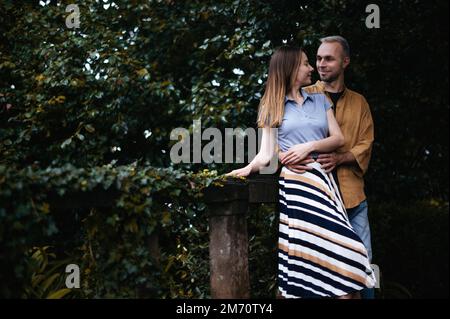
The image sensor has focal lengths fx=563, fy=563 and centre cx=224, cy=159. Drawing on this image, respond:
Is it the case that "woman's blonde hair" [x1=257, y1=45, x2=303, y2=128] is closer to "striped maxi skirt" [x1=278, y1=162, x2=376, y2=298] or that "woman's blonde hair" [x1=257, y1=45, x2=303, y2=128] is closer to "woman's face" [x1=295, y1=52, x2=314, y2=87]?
"woman's face" [x1=295, y1=52, x2=314, y2=87]

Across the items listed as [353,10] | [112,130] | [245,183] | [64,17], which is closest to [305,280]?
[245,183]

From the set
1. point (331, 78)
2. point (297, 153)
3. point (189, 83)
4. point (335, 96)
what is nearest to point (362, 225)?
point (297, 153)

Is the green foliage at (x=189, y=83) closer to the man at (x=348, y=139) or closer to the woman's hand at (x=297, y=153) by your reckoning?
the man at (x=348, y=139)

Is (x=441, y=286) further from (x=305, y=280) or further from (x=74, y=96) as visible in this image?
(x=74, y=96)

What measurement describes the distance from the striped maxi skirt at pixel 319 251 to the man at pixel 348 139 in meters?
0.22

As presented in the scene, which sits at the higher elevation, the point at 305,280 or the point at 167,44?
the point at 167,44

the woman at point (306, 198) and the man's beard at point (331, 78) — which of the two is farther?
the man's beard at point (331, 78)

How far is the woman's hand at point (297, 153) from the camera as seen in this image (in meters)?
3.06

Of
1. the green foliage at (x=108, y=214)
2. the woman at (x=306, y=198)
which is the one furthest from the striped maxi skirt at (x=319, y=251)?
the green foliage at (x=108, y=214)

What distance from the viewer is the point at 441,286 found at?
5.65 metres

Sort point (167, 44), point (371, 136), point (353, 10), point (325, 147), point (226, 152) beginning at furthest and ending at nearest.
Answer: point (167, 44), point (353, 10), point (226, 152), point (371, 136), point (325, 147)

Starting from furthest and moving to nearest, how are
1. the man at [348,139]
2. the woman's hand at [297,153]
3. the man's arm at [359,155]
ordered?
the man at [348,139] < the man's arm at [359,155] < the woman's hand at [297,153]

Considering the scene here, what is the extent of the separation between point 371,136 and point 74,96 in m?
2.86

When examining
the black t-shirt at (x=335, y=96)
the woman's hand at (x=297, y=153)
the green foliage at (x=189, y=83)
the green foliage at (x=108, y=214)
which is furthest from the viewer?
the green foliage at (x=189, y=83)
